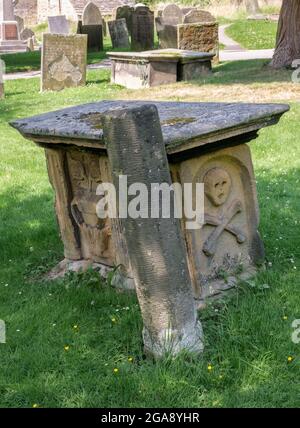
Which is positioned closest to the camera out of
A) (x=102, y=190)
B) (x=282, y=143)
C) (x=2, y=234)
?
(x=102, y=190)

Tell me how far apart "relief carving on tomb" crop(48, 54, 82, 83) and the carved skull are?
35.3 feet

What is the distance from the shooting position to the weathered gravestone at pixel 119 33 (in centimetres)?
2386

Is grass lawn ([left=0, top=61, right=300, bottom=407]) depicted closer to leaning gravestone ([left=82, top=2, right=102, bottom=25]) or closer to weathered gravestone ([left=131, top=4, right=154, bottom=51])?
weathered gravestone ([left=131, top=4, right=154, bottom=51])

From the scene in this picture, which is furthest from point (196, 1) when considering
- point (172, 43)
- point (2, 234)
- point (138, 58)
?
point (2, 234)

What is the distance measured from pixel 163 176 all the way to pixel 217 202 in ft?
3.14

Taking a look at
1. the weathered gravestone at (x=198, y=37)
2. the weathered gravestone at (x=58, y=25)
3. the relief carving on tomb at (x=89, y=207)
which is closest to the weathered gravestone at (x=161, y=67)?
the weathered gravestone at (x=198, y=37)

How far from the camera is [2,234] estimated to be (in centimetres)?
572

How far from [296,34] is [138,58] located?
329 centimetres

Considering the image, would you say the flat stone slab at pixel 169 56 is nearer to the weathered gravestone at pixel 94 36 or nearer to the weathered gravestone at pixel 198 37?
the weathered gravestone at pixel 198 37

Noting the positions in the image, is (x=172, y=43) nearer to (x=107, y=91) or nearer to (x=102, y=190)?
(x=107, y=91)

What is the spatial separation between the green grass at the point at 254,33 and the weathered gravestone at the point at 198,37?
22.1 ft

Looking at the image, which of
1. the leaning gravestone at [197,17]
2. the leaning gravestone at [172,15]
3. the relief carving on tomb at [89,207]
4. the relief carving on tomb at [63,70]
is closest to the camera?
the relief carving on tomb at [89,207]

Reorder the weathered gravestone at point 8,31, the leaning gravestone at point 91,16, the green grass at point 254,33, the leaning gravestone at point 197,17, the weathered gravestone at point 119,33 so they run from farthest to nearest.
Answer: the weathered gravestone at point 8,31 < the leaning gravestone at point 91,16 < the weathered gravestone at point 119,33 < the green grass at point 254,33 < the leaning gravestone at point 197,17

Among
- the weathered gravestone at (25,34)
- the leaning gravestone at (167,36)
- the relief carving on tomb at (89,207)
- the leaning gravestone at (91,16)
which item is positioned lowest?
the relief carving on tomb at (89,207)
